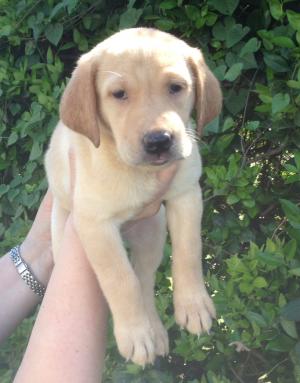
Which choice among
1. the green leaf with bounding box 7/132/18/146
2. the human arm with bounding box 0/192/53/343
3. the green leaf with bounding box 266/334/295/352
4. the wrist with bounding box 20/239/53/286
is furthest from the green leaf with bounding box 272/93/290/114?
the green leaf with bounding box 7/132/18/146

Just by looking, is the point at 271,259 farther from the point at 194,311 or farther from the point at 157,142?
the point at 157,142

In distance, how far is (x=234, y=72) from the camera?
98.1 inches

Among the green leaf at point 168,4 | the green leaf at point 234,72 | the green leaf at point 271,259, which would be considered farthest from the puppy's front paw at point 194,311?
the green leaf at point 168,4

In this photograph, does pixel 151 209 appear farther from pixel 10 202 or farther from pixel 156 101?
pixel 10 202

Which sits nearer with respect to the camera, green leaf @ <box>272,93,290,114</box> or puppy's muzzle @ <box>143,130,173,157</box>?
puppy's muzzle @ <box>143,130,173,157</box>

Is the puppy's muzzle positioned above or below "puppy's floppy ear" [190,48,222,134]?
above

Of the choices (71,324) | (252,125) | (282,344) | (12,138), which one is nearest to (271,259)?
(282,344)

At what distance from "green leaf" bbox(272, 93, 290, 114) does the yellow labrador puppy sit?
9.2 inches

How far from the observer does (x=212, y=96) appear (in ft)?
7.38

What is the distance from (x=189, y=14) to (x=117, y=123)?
0.76 m

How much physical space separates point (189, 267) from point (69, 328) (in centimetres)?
46

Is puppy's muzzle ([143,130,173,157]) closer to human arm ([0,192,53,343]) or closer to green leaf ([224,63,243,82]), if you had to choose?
green leaf ([224,63,243,82])

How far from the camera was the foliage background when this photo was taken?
8.02 ft

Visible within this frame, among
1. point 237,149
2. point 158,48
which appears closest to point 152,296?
point 237,149
